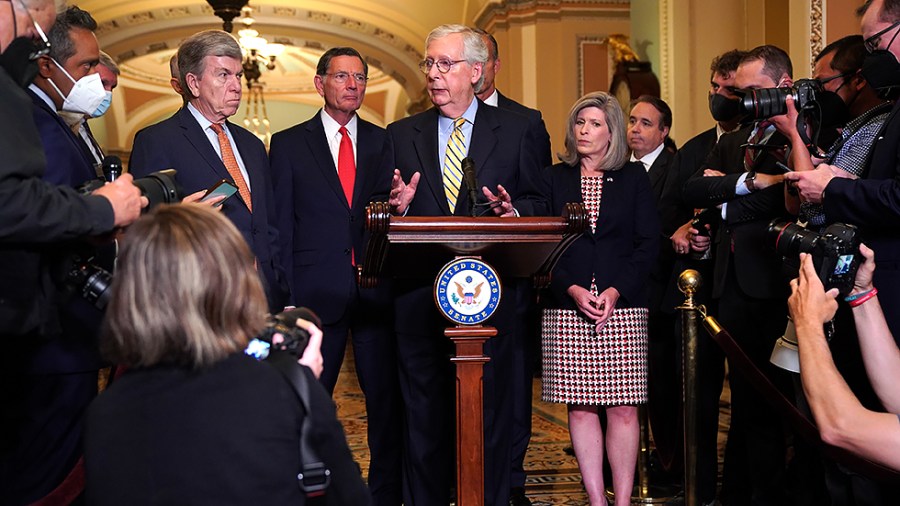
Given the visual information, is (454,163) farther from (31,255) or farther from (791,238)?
(31,255)

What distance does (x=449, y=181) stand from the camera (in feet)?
11.6

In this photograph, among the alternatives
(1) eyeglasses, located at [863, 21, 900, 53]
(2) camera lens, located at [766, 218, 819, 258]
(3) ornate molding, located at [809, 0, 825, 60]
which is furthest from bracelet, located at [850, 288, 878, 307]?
(3) ornate molding, located at [809, 0, 825, 60]

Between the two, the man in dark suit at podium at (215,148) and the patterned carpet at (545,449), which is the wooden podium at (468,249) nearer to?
the man in dark suit at podium at (215,148)

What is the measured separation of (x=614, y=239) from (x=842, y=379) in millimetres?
1676

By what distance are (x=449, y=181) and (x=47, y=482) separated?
5.24 feet

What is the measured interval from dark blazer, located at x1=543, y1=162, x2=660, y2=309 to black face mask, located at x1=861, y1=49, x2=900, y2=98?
1.09m

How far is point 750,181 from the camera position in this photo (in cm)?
382

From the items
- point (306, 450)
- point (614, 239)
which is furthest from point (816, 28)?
point (306, 450)

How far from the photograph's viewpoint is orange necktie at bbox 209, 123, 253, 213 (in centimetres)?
370

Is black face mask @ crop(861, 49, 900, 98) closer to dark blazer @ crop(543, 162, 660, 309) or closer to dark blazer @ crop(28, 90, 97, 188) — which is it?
dark blazer @ crop(543, 162, 660, 309)

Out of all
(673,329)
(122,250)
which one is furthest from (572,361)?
(122,250)

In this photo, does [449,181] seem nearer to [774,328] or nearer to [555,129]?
[774,328]

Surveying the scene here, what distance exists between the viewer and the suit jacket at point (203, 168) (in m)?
3.59

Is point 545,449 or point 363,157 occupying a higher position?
point 363,157
